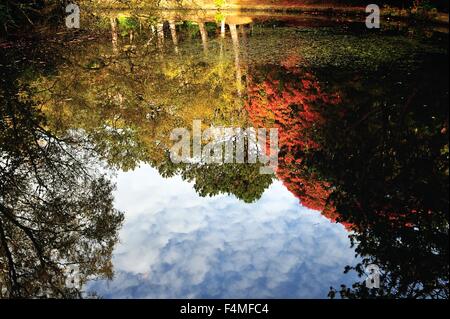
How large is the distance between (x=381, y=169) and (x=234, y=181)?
2.55m

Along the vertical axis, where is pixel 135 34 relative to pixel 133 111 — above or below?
above

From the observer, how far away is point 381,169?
6.89 meters

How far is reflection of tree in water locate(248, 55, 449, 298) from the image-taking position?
5.31 m

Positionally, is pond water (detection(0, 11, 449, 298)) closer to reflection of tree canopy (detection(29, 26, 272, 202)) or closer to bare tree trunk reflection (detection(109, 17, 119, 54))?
reflection of tree canopy (detection(29, 26, 272, 202))

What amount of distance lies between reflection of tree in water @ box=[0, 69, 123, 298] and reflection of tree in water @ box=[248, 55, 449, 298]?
3380 millimetres

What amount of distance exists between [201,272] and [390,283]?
2.37 meters

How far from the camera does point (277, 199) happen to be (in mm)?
7129

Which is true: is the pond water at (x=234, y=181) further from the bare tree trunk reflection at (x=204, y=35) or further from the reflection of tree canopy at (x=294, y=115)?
the bare tree trunk reflection at (x=204, y=35)

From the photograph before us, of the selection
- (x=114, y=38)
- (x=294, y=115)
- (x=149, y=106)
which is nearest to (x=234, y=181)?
(x=294, y=115)

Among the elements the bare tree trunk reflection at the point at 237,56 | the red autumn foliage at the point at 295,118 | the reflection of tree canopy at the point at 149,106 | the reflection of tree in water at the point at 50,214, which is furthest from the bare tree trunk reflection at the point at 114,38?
the reflection of tree in water at the point at 50,214

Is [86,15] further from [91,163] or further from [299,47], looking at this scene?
[91,163]

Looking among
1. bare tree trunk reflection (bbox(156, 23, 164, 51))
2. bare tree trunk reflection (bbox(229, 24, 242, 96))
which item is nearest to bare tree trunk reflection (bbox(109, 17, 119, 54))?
bare tree trunk reflection (bbox(156, 23, 164, 51))
